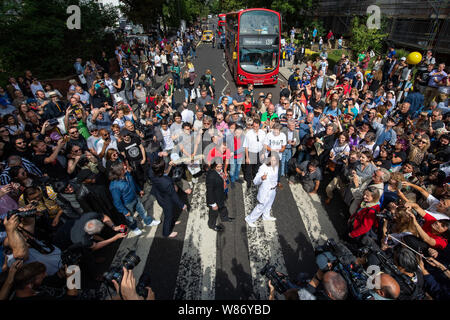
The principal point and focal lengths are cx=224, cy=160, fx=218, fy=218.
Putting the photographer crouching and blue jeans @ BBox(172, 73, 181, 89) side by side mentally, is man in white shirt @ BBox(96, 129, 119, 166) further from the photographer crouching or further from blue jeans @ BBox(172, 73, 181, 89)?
blue jeans @ BBox(172, 73, 181, 89)

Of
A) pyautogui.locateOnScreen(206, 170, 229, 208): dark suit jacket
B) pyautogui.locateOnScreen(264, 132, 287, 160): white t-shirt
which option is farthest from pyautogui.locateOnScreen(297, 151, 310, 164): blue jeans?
pyautogui.locateOnScreen(206, 170, 229, 208): dark suit jacket

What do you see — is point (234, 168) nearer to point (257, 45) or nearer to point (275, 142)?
point (275, 142)

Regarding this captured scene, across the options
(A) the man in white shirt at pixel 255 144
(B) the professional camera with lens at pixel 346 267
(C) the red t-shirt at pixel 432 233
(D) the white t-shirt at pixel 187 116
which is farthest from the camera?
(D) the white t-shirt at pixel 187 116

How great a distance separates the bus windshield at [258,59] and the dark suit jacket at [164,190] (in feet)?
36.5

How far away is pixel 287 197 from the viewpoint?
19.0ft

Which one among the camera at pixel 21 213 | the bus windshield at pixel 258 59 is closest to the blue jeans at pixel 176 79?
the bus windshield at pixel 258 59

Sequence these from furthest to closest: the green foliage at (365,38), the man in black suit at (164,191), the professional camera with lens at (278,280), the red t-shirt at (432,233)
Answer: the green foliage at (365,38), the man in black suit at (164,191), the red t-shirt at (432,233), the professional camera with lens at (278,280)

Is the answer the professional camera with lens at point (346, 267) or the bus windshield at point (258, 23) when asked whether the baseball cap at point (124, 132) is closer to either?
the professional camera with lens at point (346, 267)

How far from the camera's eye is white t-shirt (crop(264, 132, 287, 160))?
220 inches

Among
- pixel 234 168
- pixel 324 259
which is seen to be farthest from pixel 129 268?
pixel 234 168

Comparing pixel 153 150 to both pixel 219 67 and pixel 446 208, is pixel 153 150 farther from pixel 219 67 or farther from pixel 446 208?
pixel 219 67

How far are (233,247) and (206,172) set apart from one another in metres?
1.73

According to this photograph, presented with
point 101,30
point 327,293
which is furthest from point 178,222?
point 101,30

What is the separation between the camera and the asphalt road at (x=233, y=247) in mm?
3801
